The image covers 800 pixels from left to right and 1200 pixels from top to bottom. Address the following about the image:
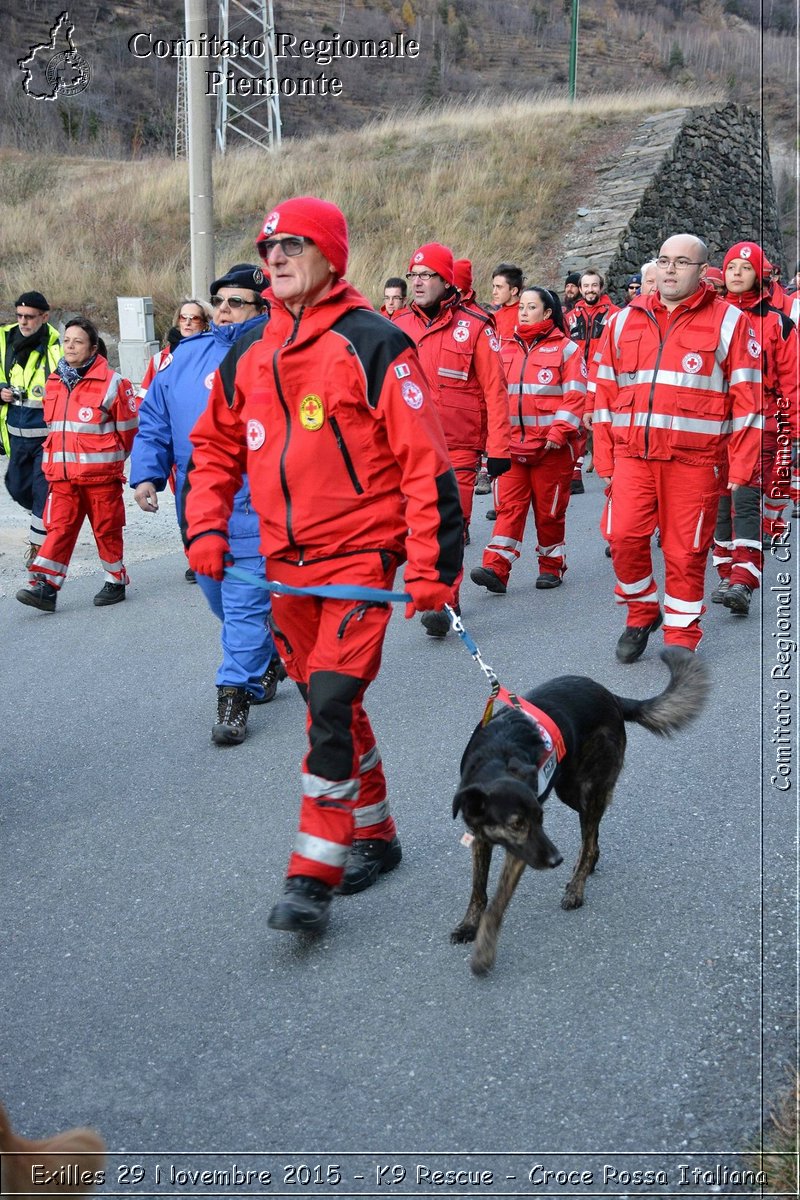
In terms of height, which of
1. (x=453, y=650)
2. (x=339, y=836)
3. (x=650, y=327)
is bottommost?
(x=453, y=650)

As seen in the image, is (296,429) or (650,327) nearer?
(296,429)

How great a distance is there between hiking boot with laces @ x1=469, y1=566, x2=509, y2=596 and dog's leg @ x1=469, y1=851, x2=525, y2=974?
526cm

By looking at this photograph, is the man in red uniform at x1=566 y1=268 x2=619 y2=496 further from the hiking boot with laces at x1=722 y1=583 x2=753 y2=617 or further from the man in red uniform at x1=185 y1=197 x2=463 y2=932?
the man in red uniform at x1=185 y1=197 x2=463 y2=932

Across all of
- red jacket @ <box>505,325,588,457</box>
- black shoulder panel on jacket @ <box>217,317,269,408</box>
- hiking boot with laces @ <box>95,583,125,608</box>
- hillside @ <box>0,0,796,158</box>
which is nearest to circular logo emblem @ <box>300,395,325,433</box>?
black shoulder panel on jacket @ <box>217,317,269,408</box>

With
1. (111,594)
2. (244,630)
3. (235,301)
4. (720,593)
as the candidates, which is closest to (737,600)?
(720,593)

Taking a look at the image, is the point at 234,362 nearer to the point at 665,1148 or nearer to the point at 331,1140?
the point at 331,1140

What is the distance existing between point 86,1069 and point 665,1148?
1498 millimetres

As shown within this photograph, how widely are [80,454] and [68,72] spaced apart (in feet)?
137

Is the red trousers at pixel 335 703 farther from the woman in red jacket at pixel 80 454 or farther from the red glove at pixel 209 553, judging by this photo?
the woman in red jacket at pixel 80 454

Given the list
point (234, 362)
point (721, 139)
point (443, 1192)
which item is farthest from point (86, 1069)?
point (721, 139)

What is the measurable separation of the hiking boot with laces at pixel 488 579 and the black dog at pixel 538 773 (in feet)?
14.1

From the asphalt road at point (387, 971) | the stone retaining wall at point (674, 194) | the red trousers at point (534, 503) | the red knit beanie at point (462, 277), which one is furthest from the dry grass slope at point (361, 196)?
the asphalt road at point (387, 971)

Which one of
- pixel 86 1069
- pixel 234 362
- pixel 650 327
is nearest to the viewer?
pixel 86 1069

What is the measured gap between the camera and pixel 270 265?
13.5 feet
